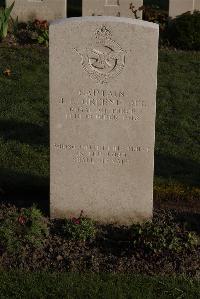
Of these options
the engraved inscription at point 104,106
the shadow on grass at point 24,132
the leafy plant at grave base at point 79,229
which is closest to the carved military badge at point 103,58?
the engraved inscription at point 104,106

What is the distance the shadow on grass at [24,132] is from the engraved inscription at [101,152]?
2.86m

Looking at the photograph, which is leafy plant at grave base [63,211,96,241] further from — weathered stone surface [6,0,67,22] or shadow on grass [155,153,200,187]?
weathered stone surface [6,0,67,22]

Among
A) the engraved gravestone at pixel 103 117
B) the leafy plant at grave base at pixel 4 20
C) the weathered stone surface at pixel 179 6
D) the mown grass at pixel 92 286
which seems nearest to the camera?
the mown grass at pixel 92 286

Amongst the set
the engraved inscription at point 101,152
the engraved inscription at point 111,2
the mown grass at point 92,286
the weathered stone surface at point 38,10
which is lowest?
the mown grass at point 92,286

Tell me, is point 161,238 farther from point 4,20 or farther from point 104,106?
point 4,20

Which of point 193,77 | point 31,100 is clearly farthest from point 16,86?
point 193,77

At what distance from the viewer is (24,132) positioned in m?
10.5

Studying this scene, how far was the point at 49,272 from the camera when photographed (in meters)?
6.47

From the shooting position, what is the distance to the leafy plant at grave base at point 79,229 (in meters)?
7.02

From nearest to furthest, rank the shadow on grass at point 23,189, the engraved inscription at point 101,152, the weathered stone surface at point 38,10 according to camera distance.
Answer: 1. the engraved inscription at point 101,152
2. the shadow on grass at point 23,189
3. the weathered stone surface at point 38,10

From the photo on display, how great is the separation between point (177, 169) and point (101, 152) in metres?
2.34

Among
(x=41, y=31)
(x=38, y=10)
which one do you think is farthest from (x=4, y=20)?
(x=38, y=10)

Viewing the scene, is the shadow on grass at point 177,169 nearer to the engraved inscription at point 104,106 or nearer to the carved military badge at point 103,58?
the engraved inscription at point 104,106

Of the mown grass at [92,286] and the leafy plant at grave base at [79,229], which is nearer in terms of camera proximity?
the mown grass at [92,286]
